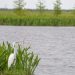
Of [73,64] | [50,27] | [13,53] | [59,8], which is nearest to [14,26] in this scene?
[50,27]

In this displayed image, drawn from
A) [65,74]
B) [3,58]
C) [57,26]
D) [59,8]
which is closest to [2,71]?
[3,58]

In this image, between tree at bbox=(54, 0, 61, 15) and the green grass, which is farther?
tree at bbox=(54, 0, 61, 15)

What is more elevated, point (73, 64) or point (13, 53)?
point (13, 53)

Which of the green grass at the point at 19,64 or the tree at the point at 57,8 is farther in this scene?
the tree at the point at 57,8

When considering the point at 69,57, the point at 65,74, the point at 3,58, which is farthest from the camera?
the point at 69,57

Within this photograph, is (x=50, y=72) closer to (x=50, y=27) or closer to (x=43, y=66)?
(x=43, y=66)

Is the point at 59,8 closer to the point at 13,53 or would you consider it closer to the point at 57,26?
the point at 57,26

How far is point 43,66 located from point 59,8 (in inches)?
2324

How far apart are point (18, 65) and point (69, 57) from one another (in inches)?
333

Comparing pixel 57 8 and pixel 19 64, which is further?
pixel 57 8

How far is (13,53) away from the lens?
13.8 m

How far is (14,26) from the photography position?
168 feet

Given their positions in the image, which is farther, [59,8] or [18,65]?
[59,8]

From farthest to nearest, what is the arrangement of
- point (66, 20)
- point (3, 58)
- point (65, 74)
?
point (66, 20) < point (65, 74) < point (3, 58)
